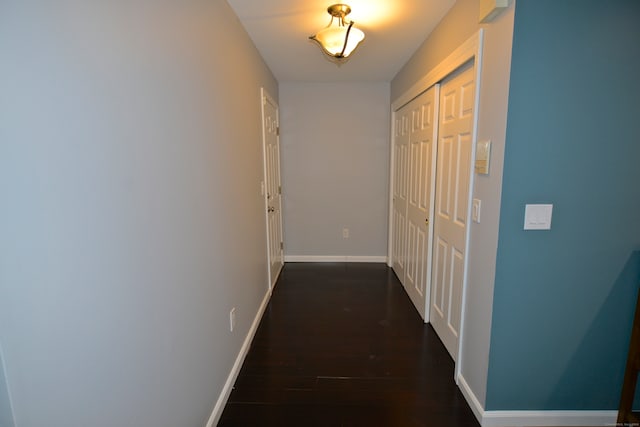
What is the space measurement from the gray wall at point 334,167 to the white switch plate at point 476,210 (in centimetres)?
239

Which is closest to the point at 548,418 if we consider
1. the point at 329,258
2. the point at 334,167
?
the point at 329,258

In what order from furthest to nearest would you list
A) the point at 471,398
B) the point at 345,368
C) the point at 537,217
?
the point at 345,368
the point at 471,398
the point at 537,217

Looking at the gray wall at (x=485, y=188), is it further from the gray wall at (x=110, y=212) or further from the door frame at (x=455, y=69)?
the gray wall at (x=110, y=212)

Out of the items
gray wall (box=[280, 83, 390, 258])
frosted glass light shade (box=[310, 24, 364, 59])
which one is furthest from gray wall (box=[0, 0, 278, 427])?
gray wall (box=[280, 83, 390, 258])

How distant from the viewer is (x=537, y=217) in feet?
4.67

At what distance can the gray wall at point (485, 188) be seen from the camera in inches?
55.4

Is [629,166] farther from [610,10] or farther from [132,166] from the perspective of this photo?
[132,166]

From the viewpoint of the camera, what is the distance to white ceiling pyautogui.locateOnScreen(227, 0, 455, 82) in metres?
1.96

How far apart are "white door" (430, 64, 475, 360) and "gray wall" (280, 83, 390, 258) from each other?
5.53 feet

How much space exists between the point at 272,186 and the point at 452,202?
1940 millimetres

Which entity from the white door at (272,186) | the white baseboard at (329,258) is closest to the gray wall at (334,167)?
the white baseboard at (329,258)

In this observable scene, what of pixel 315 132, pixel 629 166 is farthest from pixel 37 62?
pixel 315 132

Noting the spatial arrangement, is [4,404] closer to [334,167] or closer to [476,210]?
[476,210]

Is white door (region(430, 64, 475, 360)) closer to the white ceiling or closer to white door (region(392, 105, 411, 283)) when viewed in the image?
the white ceiling
